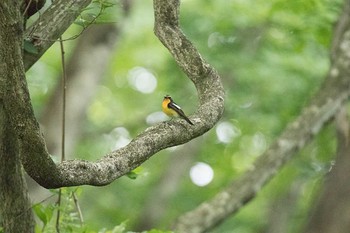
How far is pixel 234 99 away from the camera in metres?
14.3

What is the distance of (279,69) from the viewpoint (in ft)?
46.3

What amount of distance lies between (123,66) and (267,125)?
9.68m

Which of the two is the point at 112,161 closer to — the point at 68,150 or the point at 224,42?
the point at 68,150

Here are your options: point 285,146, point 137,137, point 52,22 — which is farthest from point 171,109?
point 285,146

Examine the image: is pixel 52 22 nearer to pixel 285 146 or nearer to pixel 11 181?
pixel 11 181

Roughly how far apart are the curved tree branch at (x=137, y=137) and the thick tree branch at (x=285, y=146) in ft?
10.4

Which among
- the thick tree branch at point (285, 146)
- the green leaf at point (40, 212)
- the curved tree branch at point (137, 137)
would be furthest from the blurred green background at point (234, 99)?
the green leaf at point (40, 212)

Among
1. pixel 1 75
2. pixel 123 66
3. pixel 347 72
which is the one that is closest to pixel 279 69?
pixel 347 72

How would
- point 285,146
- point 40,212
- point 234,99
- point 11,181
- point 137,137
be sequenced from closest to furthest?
1. point 137,137
2. point 11,181
3. point 40,212
4. point 285,146
5. point 234,99

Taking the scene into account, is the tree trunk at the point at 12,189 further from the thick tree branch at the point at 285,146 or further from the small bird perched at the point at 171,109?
the thick tree branch at the point at 285,146

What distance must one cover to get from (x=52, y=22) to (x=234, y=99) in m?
9.84

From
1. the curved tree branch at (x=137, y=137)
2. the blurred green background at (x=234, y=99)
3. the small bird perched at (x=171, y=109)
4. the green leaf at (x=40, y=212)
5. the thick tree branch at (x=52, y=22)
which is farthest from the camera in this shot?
the blurred green background at (x=234, y=99)

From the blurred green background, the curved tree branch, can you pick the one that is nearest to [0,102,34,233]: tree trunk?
the curved tree branch

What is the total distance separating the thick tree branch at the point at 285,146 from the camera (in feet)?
25.5
